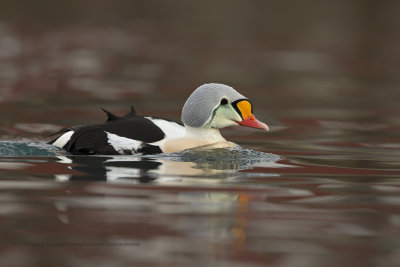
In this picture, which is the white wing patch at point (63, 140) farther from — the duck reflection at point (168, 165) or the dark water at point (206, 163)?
the duck reflection at point (168, 165)

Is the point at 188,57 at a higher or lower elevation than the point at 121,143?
higher

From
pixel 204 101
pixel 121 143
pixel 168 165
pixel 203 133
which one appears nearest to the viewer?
pixel 168 165

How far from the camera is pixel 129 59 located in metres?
21.5

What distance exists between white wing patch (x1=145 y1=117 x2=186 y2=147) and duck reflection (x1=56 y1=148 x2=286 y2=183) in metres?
0.18

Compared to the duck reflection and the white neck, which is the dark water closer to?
the duck reflection

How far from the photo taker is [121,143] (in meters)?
9.33

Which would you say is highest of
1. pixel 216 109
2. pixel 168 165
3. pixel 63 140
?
pixel 216 109

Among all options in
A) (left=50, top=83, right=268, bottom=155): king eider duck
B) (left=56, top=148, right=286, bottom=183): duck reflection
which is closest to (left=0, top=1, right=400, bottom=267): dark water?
(left=56, top=148, right=286, bottom=183): duck reflection

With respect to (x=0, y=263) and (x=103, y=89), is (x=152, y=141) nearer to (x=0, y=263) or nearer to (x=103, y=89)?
(x=0, y=263)

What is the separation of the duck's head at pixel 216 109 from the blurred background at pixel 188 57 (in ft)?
8.06

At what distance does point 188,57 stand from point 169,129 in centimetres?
1228

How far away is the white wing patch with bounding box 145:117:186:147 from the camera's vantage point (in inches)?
Result: 376

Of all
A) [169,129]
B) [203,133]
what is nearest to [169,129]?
[169,129]

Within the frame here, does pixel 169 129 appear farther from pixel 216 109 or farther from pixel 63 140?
pixel 63 140
